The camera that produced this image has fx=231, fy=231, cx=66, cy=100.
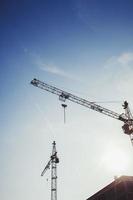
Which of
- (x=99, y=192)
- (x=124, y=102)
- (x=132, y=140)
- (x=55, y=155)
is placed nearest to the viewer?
(x=99, y=192)

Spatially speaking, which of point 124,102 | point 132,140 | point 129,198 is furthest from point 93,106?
point 129,198

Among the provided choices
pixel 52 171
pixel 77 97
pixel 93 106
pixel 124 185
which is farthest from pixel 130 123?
pixel 52 171

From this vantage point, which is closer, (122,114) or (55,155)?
(122,114)

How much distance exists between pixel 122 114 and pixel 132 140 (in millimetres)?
6743

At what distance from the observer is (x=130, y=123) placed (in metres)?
47.1

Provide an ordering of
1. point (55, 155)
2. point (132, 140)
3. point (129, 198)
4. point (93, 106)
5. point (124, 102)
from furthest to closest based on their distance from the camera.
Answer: point (55, 155) < point (93, 106) < point (124, 102) < point (132, 140) < point (129, 198)

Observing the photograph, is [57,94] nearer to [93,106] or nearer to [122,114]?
[93,106]

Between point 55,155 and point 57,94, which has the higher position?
point 57,94

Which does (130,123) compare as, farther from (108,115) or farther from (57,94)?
(57,94)

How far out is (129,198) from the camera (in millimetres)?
32031

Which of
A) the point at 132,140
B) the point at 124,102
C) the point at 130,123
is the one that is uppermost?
the point at 124,102

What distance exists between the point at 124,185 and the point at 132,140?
1279cm

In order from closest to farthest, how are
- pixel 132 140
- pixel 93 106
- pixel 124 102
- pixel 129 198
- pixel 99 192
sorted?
1. pixel 129 198
2. pixel 99 192
3. pixel 132 140
4. pixel 124 102
5. pixel 93 106

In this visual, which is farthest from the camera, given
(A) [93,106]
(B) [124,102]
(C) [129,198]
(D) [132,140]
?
(A) [93,106]
